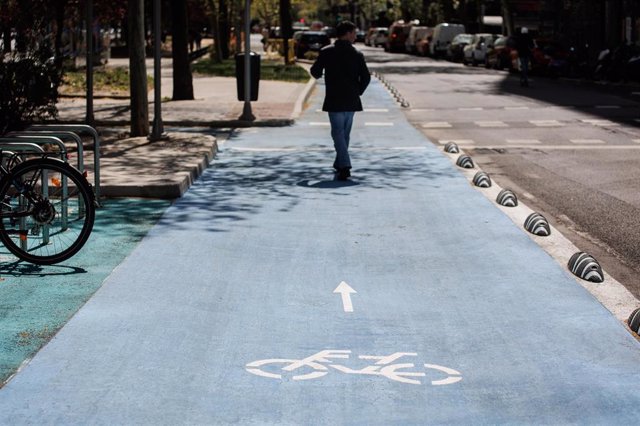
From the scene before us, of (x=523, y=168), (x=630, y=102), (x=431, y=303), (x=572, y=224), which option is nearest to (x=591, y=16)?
(x=630, y=102)

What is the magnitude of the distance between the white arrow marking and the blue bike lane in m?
0.02

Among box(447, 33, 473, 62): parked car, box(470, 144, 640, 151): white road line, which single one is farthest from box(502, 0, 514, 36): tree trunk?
box(470, 144, 640, 151): white road line

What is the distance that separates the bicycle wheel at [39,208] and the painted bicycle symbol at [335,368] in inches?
122

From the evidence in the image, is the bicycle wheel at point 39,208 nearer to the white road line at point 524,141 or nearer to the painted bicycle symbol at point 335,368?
the painted bicycle symbol at point 335,368

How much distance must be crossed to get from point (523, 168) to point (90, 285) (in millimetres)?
9667

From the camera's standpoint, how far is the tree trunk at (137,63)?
776 inches

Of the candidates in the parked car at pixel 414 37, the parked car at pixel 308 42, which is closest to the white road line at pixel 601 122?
the parked car at pixel 308 42

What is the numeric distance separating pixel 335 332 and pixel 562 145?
13.7 meters

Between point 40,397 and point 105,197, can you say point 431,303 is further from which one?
point 105,197

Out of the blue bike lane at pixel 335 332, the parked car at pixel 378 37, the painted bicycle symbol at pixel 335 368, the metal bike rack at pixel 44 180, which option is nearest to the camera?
the blue bike lane at pixel 335 332

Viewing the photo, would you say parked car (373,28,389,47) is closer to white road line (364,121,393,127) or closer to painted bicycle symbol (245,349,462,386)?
white road line (364,121,393,127)

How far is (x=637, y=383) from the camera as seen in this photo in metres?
6.47

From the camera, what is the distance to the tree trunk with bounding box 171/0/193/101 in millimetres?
29531

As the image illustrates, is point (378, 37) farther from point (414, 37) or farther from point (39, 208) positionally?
point (39, 208)
